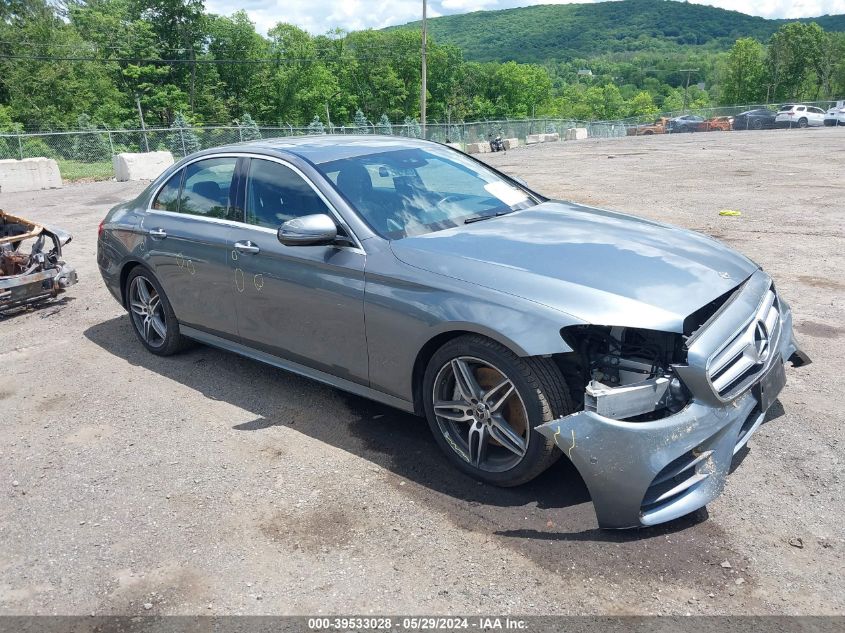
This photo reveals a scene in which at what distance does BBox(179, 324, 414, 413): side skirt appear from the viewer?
3.98m

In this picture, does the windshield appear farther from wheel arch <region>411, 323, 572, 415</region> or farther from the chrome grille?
the chrome grille

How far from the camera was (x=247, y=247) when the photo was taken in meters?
4.55

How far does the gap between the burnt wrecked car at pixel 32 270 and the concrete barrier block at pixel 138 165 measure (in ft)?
52.1

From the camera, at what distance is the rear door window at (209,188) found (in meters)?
4.92

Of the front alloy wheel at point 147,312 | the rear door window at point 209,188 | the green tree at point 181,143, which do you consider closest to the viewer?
the rear door window at point 209,188

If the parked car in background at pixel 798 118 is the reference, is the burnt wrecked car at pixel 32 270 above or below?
above

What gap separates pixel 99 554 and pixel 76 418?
1.80 metres

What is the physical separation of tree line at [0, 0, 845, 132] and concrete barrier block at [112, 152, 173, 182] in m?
22.9

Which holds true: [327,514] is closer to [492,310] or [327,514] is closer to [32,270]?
[492,310]

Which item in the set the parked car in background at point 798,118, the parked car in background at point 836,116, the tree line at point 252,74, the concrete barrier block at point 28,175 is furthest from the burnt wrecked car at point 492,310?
the parked car in background at point 836,116

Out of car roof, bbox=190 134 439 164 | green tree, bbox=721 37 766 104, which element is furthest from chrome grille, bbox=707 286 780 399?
green tree, bbox=721 37 766 104

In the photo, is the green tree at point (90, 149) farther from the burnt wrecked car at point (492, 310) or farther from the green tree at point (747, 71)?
the green tree at point (747, 71)

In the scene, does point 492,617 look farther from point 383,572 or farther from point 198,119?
point 198,119

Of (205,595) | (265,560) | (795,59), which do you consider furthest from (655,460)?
(795,59)
